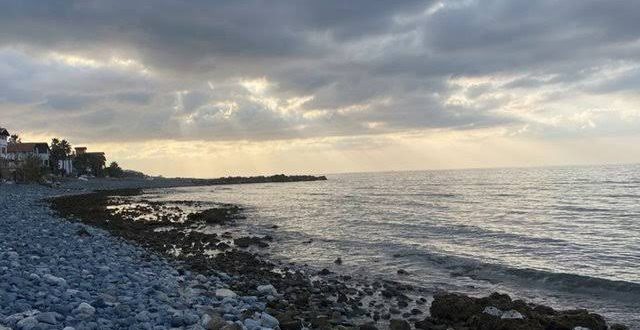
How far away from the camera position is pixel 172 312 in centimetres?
1077

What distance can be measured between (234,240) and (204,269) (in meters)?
10.8

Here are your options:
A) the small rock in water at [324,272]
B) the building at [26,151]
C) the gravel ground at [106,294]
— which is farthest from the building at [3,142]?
the small rock in water at [324,272]

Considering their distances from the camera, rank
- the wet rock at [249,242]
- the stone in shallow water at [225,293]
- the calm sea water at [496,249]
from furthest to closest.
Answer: the wet rock at [249,242]
the calm sea water at [496,249]
the stone in shallow water at [225,293]

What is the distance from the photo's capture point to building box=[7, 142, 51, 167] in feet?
412

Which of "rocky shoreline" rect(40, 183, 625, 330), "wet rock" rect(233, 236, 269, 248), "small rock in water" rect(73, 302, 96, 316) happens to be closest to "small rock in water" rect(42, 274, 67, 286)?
"small rock in water" rect(73, 302, 96, 316)

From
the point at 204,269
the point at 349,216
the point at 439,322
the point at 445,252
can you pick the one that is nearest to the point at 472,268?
the point at 445,252

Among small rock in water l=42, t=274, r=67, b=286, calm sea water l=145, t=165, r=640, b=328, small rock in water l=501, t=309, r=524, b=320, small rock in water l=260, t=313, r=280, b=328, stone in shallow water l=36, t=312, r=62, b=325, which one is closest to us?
stone in shallow water l=36, t=312, r=62, b=325

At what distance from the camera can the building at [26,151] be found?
126 metres

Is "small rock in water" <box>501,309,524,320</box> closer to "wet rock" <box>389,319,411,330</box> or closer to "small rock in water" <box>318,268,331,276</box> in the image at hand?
"wet rock" <box>389,319,411,330</box>

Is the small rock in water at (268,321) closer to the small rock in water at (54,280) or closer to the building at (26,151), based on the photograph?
the small rock in water at (54,280)

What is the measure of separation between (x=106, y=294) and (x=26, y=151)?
141 m

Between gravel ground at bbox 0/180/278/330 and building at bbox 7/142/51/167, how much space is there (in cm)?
11991

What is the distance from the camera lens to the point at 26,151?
432ft

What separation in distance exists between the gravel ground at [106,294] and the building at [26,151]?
393ft
